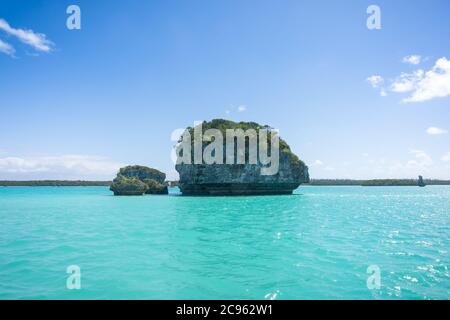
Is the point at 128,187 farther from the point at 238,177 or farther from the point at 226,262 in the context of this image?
the point at 226,262

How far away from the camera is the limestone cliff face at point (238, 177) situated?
65.7m

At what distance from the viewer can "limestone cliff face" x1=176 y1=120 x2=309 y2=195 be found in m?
65.7

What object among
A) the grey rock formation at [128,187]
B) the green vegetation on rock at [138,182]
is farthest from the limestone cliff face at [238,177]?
the grey rock formation at [128,187]

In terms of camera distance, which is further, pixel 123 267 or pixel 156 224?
pixel 156 224

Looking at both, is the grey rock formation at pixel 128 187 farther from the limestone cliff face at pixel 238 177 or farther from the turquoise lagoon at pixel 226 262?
the turquoise lagoon at pixel 226 262

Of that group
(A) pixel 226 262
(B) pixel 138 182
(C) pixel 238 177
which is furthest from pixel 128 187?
(A) pixel 226 262

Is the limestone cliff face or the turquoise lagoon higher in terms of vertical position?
the limestone cliff face

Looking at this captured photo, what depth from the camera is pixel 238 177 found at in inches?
2601

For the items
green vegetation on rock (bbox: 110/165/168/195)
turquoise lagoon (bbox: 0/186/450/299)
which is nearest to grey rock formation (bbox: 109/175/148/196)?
green vegetation on rock (bbox: 110/165/168/195)

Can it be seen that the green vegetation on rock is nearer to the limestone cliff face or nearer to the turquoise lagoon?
the limestone cliff face
